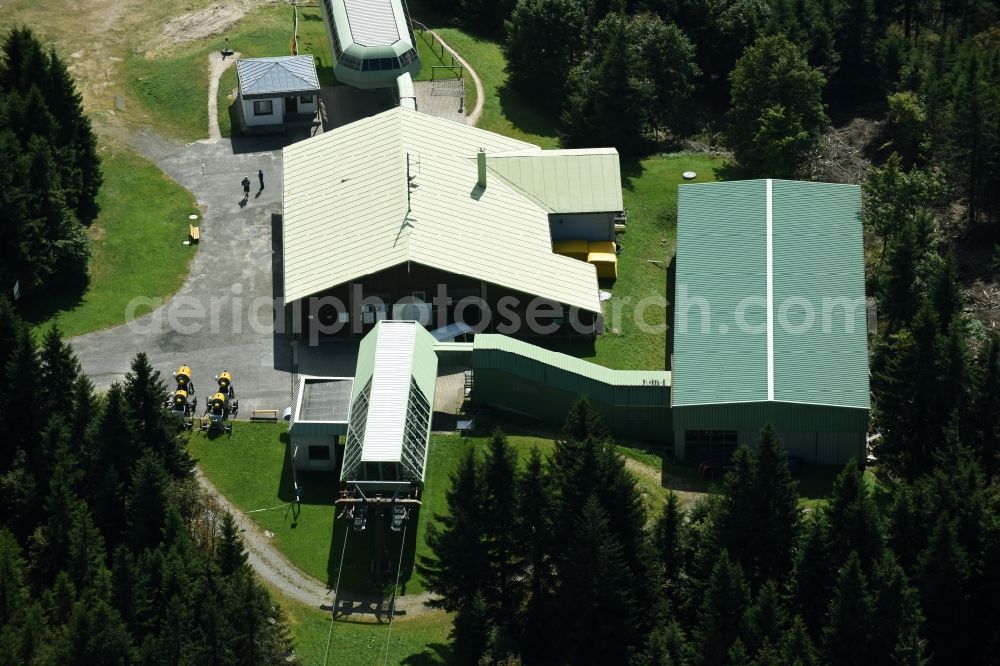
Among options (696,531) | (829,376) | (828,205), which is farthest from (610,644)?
(828,205)

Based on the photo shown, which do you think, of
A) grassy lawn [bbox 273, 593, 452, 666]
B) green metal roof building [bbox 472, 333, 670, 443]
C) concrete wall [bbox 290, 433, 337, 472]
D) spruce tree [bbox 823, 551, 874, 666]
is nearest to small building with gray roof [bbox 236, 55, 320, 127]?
green metal roof building [bbox 472, 333, 670, 443]

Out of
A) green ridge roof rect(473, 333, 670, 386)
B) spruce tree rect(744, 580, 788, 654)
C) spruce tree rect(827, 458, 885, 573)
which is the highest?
green ridge roof rect(473, 333, 670, 386)

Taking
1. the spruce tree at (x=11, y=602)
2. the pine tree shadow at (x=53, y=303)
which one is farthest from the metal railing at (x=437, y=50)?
the spruce tree at (x=11, y=602)

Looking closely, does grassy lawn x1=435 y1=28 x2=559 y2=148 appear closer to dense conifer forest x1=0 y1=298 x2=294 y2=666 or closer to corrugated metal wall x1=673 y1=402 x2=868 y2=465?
corrugated metal wall x1=673 y1=402 x2=868 y2=465

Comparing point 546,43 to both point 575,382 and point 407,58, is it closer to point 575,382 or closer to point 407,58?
point 407,58

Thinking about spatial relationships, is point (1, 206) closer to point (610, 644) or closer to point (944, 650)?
point (610, 644)

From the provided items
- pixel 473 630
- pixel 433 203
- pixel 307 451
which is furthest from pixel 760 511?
pixel 433 203
